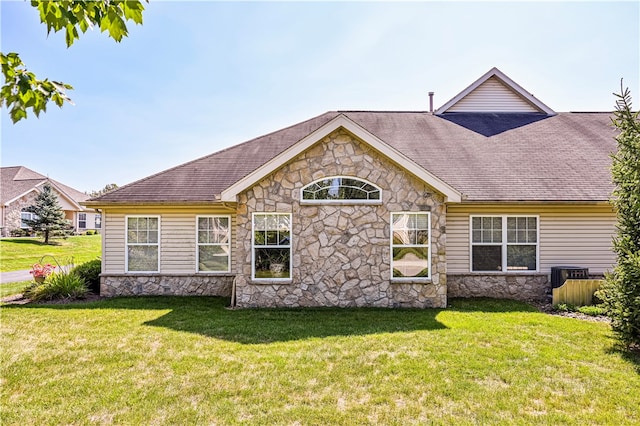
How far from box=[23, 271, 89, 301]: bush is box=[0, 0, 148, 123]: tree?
1061 cm

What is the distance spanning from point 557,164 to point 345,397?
39.9 feet

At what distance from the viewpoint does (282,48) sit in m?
9.91

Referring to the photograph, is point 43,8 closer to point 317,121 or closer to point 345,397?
point 345,397

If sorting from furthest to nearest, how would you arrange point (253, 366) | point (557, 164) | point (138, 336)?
1. point (557, 164)
2. point (138, 336)
3. point (253, 366)

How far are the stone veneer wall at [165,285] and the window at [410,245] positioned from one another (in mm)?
5463

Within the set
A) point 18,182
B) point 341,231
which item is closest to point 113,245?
point 341,231

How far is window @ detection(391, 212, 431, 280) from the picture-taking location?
9.45 meters

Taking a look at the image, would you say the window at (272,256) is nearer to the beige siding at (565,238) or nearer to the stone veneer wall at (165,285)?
the stone veneer wall at (165,285)

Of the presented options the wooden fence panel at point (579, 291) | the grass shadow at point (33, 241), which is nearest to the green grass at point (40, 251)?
the grass shadow at point (33, 241)

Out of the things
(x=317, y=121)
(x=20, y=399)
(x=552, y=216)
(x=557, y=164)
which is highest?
(x=317, y=121)

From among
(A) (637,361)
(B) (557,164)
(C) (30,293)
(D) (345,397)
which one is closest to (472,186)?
(B) (557,164)

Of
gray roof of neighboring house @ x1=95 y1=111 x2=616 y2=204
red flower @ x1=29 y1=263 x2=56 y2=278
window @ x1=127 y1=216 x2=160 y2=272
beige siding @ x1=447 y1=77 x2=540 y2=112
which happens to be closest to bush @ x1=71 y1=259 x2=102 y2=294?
red flower @ x1=29 y1=263 x2=56 y2=278

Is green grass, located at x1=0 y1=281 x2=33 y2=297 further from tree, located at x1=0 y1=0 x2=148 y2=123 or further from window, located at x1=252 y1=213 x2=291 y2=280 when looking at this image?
tree, located at x1=0 y1=0 x2=148 y2=123

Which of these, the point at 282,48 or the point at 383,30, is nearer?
the point at 383,30
